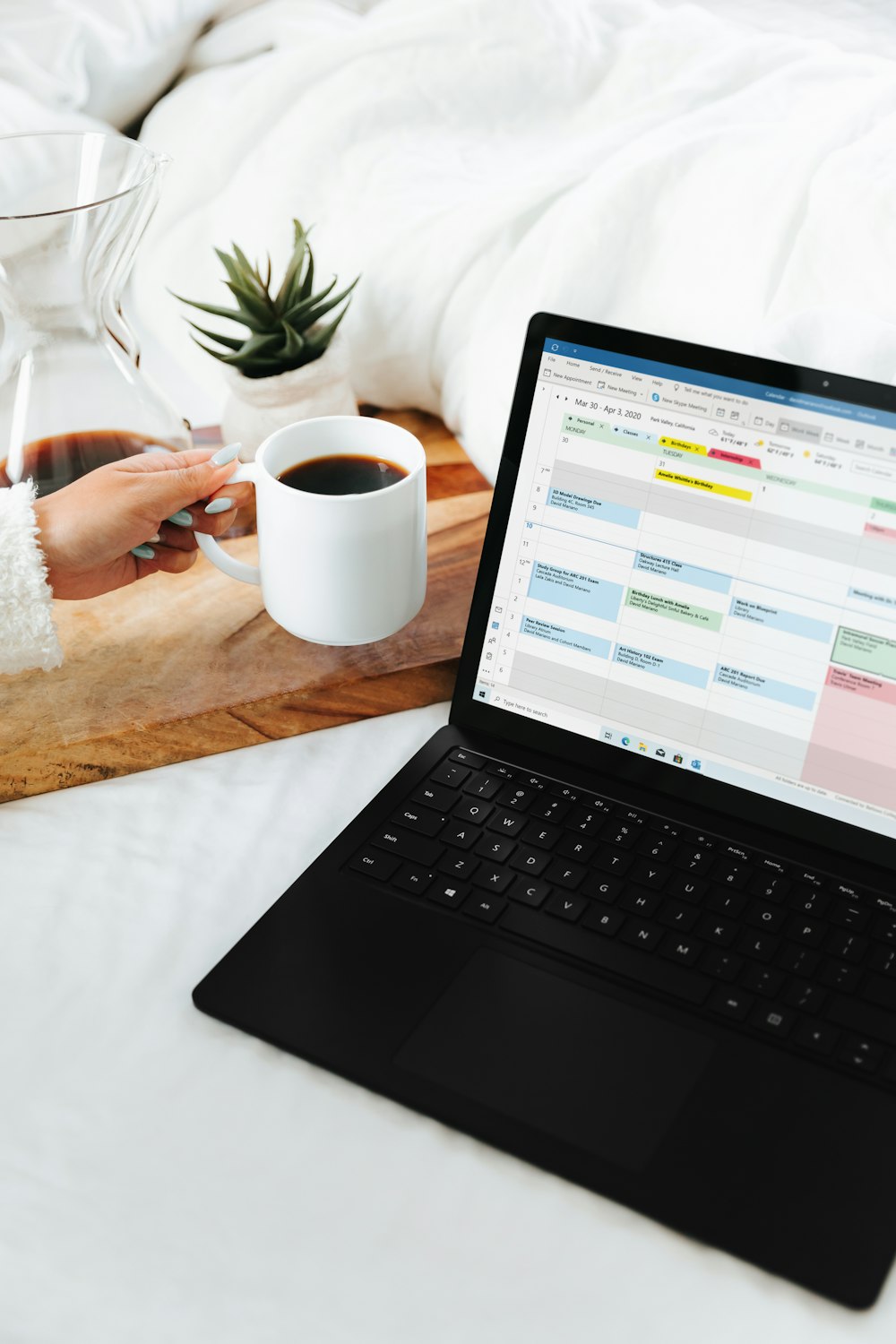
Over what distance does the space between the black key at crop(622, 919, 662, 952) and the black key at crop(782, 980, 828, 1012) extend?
7cm

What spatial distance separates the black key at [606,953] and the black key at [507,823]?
1.9 inches

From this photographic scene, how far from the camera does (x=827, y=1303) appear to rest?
1.52ft

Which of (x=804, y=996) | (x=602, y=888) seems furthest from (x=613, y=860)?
(x=804, y=996)

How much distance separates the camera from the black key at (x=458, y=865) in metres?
0.62

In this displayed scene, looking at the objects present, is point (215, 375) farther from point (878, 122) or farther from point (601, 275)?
point (878, 122)

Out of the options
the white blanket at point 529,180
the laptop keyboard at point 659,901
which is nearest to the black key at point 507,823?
the laptop keyboard at point 659,901

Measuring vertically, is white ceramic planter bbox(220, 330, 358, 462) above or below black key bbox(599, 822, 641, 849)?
above

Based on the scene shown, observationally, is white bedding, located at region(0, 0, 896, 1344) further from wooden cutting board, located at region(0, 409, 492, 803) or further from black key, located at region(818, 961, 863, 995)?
black key, located at region(818, 961, 863, 995)

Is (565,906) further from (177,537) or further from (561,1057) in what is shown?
(177,537)

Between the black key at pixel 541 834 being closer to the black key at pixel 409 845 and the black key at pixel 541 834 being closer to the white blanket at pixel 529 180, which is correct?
the black key at pixel 409 845

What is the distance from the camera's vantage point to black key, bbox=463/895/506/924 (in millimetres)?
604

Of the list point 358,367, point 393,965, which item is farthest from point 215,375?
point 393,965

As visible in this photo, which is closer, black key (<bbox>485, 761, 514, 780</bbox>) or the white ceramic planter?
black key (<bbox>485, 761, 514, 780</bbox>)

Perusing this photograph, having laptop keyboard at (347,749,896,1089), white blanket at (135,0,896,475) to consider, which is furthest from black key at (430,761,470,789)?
white blanket at (135,0,896,475)
